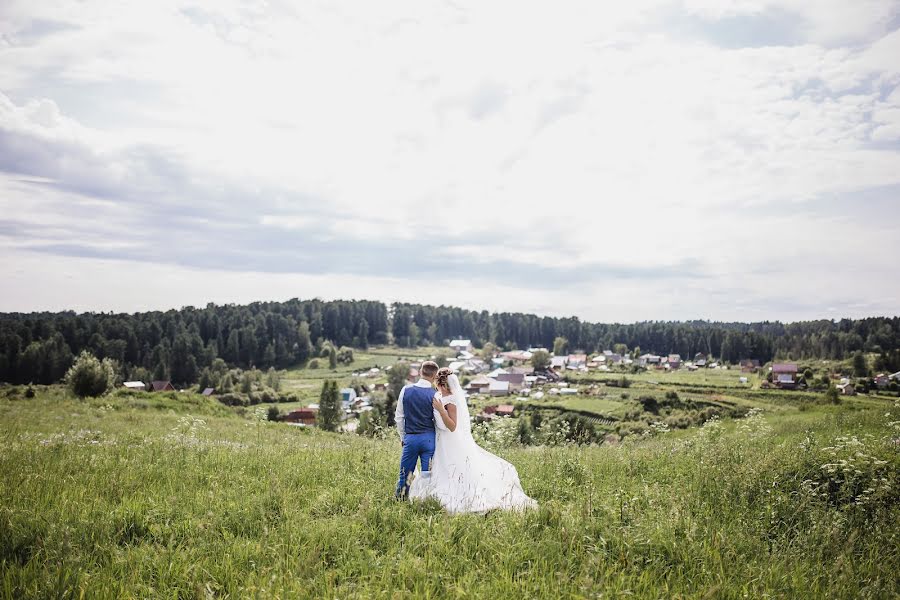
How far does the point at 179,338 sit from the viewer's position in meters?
117

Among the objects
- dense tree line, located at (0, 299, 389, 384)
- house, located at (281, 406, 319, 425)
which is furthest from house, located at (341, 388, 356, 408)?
dense tree line, located at (0, 299, 389, 384)

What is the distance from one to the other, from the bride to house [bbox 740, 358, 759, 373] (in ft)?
480

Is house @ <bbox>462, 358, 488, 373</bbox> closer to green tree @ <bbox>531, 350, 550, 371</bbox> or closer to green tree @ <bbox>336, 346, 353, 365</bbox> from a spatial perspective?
green tree @ <bbox>531, 350, 550, 371</bbox>

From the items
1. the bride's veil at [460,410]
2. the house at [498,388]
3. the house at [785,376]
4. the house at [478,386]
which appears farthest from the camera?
the house at [478,386]

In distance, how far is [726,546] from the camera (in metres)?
5.13

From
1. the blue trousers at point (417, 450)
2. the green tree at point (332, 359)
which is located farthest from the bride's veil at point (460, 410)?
the green tree at point (332, 359)

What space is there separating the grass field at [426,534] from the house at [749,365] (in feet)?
475

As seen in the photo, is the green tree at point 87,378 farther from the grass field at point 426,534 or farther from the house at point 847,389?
the house at point 847,389

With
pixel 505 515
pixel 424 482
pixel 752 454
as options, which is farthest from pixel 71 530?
pixel 752 454

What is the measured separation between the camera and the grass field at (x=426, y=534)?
446 cm

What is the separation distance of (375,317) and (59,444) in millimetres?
180977

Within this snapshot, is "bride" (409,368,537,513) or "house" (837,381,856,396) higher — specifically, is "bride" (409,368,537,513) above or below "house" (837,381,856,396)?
above

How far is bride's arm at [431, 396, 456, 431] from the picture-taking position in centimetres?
771

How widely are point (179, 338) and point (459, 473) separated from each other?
12907 cm
